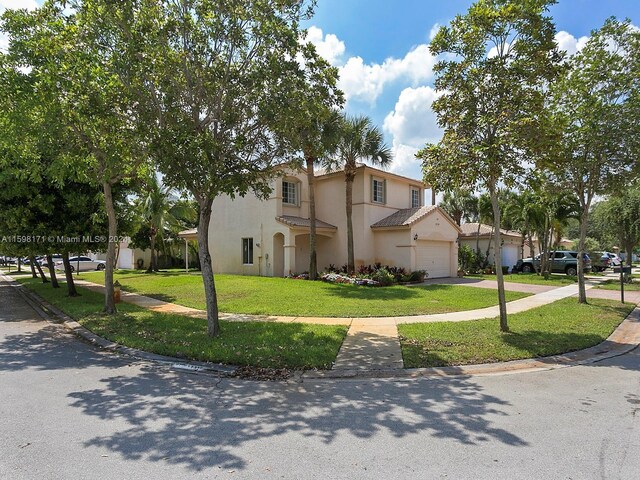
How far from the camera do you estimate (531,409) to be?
16.1 ft

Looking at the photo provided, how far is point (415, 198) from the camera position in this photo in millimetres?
27062

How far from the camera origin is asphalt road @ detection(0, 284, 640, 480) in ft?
11.7

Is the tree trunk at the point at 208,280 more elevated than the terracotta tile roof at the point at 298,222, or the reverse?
the terracotta tile roof at the point at 298,222

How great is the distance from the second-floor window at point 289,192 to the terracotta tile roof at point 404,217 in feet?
16.9

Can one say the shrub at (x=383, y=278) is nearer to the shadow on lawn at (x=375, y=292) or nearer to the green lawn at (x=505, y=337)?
the shadow on lawn at (x=375, y=292)

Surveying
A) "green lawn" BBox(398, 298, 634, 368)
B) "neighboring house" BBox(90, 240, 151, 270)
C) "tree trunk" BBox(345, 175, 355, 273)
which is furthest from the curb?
"neighboring house" BBox(90, 240, 151, 270)

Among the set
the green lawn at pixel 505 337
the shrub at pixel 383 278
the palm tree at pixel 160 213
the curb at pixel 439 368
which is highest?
the palm tree at pixel 160 213

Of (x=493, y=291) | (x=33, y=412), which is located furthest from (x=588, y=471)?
(x=493, y=291)

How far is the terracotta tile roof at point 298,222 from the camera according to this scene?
2211 cm

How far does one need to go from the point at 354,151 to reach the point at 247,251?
30.6 feet

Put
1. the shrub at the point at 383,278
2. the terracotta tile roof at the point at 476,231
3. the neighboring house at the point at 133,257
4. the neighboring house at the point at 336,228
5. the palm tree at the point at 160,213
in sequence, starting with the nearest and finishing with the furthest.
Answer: the shrub at the point at 383,278 → the neighboring house at the point at 336,228 → the palm tree at the point at 160,213 → the terracotta tile roof at the point at 476,231 → the neighboring house at the point at 133,257

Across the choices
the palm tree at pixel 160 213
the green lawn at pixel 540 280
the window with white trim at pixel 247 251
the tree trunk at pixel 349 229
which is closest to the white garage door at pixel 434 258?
the green lawn at pixel 540 280

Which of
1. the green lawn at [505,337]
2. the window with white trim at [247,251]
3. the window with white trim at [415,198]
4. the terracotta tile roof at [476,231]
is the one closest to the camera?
the green lawn at [505,337]

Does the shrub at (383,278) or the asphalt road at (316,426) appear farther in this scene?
the shrub at (383,278)
